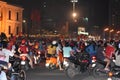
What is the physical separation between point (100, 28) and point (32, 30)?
40.1 metres

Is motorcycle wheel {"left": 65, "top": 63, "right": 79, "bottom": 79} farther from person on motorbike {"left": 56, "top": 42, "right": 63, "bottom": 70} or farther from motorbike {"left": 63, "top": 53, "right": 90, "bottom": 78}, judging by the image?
person on motorbike {"left": 56, "top": 42, "right": 63, "bottom": 70}

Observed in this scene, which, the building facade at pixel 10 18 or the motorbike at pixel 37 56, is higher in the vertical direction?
the building facade at pixel 10 18

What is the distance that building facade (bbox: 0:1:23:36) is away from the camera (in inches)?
3150

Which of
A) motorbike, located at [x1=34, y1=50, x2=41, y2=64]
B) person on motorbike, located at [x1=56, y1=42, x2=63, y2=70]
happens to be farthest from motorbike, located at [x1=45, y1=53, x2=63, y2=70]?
motorbike, located at [x1=34, y1=50, x2=41, y2=64]

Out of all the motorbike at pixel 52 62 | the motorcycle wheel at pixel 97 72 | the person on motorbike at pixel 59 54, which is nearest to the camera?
the motorcycle wheel at pixel 97 72

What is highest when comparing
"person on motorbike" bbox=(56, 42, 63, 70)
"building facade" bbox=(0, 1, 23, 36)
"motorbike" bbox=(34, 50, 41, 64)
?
"building facade" bbox=(0, 1, 23, 36)

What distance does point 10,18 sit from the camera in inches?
3322

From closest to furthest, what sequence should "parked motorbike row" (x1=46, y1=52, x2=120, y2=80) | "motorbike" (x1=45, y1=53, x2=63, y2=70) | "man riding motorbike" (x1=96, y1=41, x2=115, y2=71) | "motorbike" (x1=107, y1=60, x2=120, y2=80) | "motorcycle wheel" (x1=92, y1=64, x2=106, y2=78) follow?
"motorbike" (x1=107, y1=60, x2=120, y2=80) < "man riding motorbike" (x1=96, y1=41, x2=115, y2=71) < "motorcycle wheel" (x1=92, y1=64, x2=106, y2=78) < "parked motorbike row" (x1=46, y1=52, x2=120, y2=80) < "motorbike" (x1=45, y1=53, x2=63, y2=70)

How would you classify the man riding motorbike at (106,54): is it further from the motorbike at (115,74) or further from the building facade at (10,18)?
the building facade at (10,18)

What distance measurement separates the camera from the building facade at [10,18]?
262ft

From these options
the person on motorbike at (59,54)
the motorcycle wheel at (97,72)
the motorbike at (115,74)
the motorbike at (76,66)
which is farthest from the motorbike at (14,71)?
the person on motorbike at (59,54)

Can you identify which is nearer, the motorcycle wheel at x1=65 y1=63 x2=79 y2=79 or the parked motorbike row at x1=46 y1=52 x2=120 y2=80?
the parked motorbike row at x1=46 y1=52 x2=120 y2=80

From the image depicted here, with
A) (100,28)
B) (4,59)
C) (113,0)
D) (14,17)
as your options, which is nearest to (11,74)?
(4,59)

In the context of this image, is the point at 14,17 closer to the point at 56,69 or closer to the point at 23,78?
the point at 56,69
